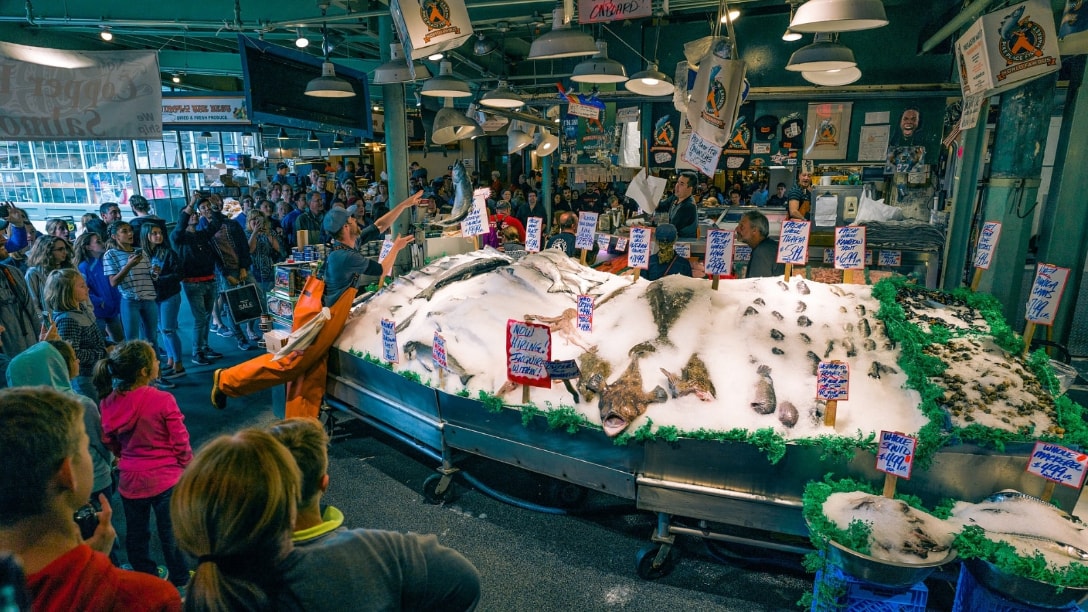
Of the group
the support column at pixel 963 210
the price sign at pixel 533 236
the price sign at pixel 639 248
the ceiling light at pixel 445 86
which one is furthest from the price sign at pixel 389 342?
the support column at pixel 963 210

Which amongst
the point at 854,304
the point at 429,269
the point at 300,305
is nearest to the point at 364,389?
the point at 300,305

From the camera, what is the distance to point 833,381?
9.57 feet

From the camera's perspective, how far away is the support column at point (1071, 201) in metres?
4.45

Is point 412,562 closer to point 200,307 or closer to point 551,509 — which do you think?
point 551,509

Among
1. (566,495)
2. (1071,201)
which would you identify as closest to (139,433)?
(566,495)

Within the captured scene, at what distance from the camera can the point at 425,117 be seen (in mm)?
21891

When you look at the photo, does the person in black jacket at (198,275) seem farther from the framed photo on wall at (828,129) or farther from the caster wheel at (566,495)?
the framed photo on wall at (828,129)

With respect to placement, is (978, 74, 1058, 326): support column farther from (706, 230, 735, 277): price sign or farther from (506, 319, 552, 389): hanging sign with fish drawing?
(506, 319, 552, 389): hanging sign with fish drawing

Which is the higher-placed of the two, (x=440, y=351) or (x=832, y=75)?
(x=832, y=75)

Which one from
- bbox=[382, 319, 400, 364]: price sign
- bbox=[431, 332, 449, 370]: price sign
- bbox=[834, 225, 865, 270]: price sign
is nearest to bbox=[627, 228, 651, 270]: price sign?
bbox=[834, 225, 865, 270]: price sign

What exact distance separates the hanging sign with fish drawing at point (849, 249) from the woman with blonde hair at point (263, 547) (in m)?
3.58

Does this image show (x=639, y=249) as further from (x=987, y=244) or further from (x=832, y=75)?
(x=832, y=75)

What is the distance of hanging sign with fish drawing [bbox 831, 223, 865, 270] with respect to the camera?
154 inches

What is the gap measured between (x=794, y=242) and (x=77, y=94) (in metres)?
6.47
